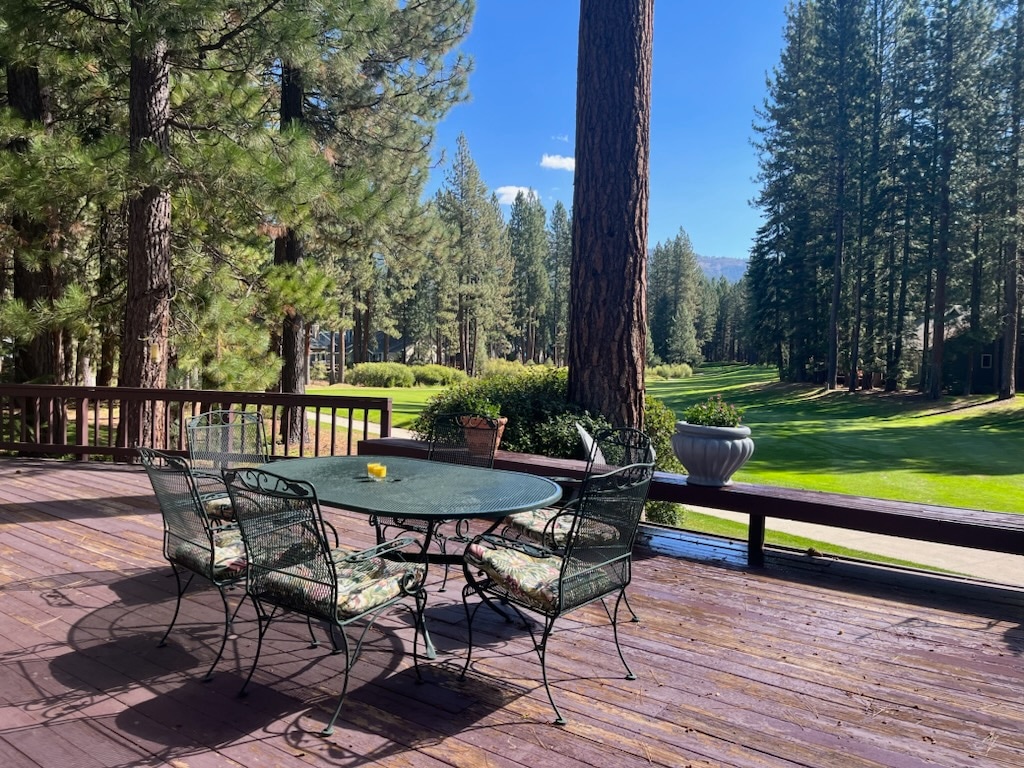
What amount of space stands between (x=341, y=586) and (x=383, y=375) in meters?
27.2

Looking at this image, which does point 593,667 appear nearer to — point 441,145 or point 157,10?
point 157,10

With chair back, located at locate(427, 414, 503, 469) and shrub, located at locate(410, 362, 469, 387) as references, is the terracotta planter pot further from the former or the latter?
shrub, located at locate(410, 362, 469, 387)

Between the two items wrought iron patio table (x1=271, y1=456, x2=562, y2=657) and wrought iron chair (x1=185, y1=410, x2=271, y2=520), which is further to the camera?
wrought iron chair (x1=185, y1=410, x2=271, y2=520)

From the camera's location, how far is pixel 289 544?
219 centimetres

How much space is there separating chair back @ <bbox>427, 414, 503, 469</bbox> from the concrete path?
3.25m

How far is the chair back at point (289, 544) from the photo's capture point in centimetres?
212

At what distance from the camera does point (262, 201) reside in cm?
633

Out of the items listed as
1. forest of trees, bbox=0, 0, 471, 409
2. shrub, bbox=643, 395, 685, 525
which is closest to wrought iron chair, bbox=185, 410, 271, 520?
forest of trees, bbox=0, 0, 471, 409

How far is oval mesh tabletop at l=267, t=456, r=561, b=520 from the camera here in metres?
2.50

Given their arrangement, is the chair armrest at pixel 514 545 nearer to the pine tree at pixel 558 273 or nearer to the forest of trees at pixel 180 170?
the forest of trees at pixel 180 170

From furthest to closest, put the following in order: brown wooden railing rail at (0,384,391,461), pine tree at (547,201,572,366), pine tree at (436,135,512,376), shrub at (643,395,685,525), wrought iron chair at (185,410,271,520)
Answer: pine tree at (547,201,572,366)
pine tree at (436,135,512,376)
shrub at (643,395,685,525)
brown wooden railing rail at (0,384,391,461)
wrought iron chair at (185,410,271,520)

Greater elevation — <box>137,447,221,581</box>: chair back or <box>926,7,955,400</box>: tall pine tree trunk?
<box>926,7,955,400</box>: tall pine tree trunk

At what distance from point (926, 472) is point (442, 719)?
445 inches

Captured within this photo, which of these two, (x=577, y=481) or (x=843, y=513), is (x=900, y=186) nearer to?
(x=843, y=513)
